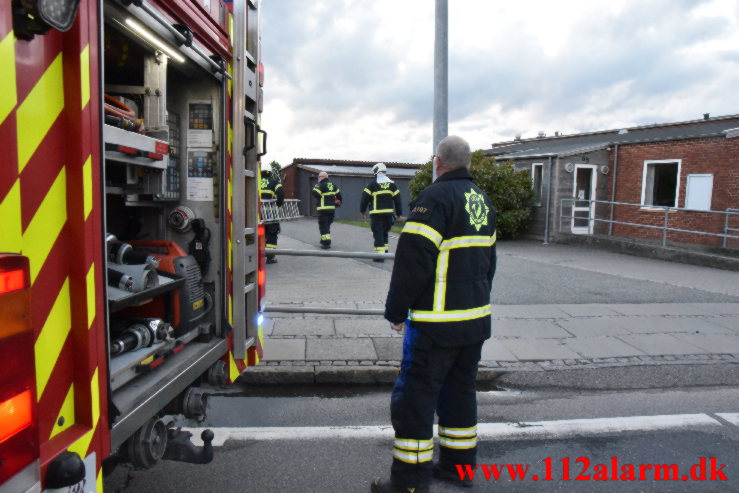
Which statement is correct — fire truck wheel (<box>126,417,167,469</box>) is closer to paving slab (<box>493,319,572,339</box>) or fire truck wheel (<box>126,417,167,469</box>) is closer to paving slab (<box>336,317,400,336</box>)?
paving slab (<box>336,317,400,336</box>)

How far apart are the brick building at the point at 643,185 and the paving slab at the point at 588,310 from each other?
7.65m

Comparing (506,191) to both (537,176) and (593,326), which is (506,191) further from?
(593,326)

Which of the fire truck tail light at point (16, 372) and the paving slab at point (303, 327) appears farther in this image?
the paving slab at point (303, 327)

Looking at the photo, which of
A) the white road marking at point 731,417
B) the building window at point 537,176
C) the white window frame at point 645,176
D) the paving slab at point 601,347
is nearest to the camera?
the white road marking at point 731,417

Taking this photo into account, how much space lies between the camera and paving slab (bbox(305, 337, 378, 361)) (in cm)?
506

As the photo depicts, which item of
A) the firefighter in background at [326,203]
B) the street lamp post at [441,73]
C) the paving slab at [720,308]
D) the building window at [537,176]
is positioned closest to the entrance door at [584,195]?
the building window at [537,176]

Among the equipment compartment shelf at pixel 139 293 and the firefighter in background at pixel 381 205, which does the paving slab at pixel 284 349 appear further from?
the firefighter in background at pixel 381 205

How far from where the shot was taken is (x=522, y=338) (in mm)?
5906

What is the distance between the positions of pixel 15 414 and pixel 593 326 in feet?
20.0

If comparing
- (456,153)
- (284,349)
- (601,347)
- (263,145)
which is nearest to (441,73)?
(601,347)

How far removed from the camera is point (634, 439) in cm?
365

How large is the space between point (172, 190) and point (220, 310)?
75 centimetres

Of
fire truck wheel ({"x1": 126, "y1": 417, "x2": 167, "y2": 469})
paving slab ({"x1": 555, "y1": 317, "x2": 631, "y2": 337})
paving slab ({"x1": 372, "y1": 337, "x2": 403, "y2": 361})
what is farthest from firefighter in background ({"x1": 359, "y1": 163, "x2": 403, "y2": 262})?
fire truck wheel ({"x1": 126, "y1": 417, "x2": 167, "y2": 469})

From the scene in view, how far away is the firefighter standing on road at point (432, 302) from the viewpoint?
112 inches
